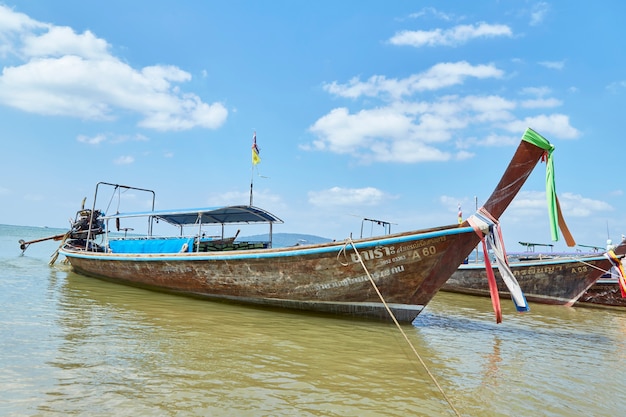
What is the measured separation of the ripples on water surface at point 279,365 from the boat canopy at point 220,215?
348cm

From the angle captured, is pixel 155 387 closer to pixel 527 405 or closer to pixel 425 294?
pixel 527 405

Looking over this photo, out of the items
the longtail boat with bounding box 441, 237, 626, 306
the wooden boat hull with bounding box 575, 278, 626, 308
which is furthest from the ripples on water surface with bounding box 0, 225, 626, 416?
the wooden boat hull with bounding box 575, 278, 626, 308

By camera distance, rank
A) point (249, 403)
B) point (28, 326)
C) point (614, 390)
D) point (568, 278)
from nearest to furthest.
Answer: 1. point (249, 403)
2. point (614, 390)
3. point (28, 326)
4. point (568, 278)

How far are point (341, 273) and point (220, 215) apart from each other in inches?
264

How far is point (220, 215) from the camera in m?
13.2

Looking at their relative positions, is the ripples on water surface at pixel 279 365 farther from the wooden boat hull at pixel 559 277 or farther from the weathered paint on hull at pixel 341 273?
the wooden boat hull at pixel 559 277

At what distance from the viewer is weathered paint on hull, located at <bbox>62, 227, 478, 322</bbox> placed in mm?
7266

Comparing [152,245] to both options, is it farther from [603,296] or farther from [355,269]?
[603,296]

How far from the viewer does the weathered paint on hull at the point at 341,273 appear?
7.27 meters

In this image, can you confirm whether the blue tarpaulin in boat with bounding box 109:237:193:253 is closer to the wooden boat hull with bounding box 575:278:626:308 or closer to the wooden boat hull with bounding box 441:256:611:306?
the wooden boat hull with bounding box 441:256:611:306

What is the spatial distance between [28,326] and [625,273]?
15.4 m

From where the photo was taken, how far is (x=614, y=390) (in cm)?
473

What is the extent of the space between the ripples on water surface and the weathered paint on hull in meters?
0.40

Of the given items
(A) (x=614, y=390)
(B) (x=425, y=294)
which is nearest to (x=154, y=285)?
(B) (x=425, y=294)
